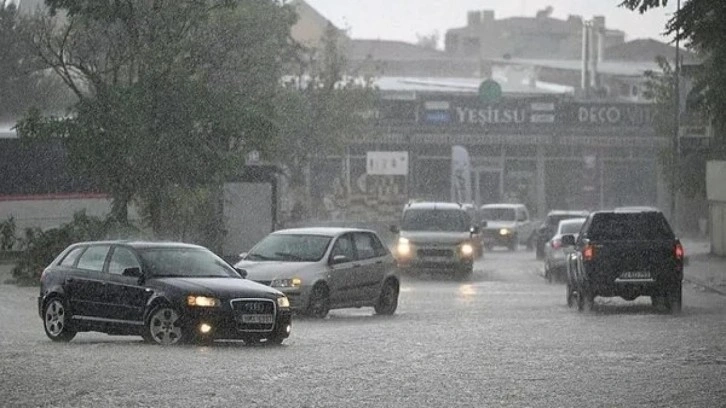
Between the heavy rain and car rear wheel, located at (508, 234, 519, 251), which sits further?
car rear wheel, located at (508, 234, 519, 251)

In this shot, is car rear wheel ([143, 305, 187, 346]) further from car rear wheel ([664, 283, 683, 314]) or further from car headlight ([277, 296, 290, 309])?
car rear wheel ([664, 283, 683, 314])

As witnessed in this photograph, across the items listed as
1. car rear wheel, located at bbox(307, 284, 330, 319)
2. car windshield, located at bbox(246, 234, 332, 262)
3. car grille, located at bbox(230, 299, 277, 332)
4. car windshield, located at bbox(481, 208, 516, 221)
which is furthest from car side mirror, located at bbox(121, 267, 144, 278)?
car windshield, located at bbox(481, 208, 516, 221)

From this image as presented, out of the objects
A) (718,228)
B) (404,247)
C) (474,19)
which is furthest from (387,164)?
(474,19)

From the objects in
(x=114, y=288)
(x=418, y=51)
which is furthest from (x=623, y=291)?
(x=418, y=51)

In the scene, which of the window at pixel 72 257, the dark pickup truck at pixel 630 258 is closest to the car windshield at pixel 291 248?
the dark pickup truck at pixel 630 258

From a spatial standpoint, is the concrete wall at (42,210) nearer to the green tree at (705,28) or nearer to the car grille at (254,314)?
the green tree at (705,28)

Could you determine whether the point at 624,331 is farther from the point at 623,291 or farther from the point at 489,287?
the point at 489,287

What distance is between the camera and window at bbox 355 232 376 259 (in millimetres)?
30580

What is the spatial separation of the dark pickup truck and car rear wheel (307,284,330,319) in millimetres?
4753

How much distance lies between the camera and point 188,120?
39125 mm

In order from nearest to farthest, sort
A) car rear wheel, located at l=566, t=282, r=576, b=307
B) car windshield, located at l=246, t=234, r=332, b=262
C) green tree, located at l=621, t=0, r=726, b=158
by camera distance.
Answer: car windshield, located at l=246, t=234, r=332, b=262 < car rear wheel, located at l=566, t=282, r=576, b=307 < green tree, located at l=621, t=0, r=726, b=158

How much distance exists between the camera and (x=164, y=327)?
73.5ft

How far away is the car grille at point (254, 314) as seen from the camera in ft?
73.2

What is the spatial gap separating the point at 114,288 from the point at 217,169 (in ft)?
54.3
